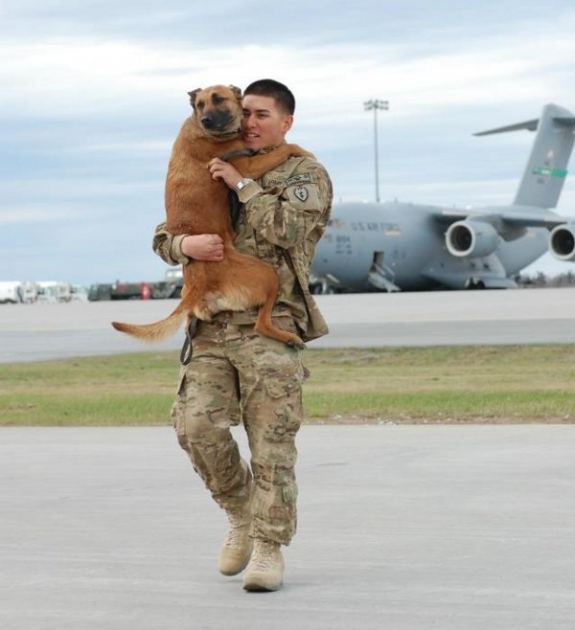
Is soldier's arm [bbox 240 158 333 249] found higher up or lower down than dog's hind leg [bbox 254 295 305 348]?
higher up

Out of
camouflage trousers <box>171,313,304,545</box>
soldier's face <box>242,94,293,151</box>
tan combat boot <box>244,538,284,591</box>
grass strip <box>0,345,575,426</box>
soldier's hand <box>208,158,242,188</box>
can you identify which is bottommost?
grass strip <box>0,345,575,426</box>

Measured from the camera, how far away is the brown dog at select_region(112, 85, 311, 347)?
600 centimetres

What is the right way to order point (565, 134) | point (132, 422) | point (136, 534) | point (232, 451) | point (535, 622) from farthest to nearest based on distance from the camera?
point (565, 134) < point (132, 422) < point (136, 534) < point (232, 451) < point (535, 622)

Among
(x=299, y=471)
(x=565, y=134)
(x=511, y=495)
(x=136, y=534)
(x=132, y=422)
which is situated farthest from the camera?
(x=565, y=134)

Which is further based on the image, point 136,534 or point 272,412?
point 136,534

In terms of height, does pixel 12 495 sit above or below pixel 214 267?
below

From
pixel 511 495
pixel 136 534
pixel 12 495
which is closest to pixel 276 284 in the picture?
pixel 136 534

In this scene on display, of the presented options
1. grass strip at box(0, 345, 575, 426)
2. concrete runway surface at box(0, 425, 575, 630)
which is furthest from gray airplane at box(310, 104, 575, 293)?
concrete runway surface at box(0, 425, 575, 630)

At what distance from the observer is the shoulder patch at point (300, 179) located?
6047 millimetres

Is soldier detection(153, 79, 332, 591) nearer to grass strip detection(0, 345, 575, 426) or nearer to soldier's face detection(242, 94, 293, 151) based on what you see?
soldier's face detection(242, 94, 293, 151)

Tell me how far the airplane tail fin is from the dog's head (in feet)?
212

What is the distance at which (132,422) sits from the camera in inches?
522

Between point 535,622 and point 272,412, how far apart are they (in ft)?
4.43

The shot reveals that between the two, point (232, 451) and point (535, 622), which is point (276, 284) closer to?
point (232, 451)
